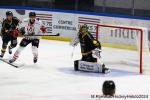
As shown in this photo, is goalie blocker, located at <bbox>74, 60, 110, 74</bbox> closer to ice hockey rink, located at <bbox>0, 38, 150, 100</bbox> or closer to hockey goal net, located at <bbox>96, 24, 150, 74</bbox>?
ice hockey rink, located at <bbox>0, 38, 150, 100</bbox>

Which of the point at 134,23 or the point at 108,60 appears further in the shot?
the point at 134,23

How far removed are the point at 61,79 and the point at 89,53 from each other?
1.08m

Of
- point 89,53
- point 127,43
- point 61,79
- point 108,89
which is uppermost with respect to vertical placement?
point 127,43

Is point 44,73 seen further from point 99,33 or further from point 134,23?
point 134,23

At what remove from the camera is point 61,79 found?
11062 mm

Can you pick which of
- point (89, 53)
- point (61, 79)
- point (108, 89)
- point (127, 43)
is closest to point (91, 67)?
point (89, 53)

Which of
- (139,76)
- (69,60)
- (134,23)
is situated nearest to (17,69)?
(69,60)

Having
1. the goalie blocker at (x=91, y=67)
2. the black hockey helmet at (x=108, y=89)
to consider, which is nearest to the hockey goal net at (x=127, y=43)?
the goalie blocker at (x=91, y=67)

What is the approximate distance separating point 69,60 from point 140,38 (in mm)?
2642

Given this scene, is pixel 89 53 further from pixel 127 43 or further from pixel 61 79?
pixel 127 43

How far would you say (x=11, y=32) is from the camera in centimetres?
1314

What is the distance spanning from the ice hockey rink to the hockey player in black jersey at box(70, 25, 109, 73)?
17cm

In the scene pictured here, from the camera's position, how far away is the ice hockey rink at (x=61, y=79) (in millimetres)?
9719

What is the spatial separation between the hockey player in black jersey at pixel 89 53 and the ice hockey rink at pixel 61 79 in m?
0.17
